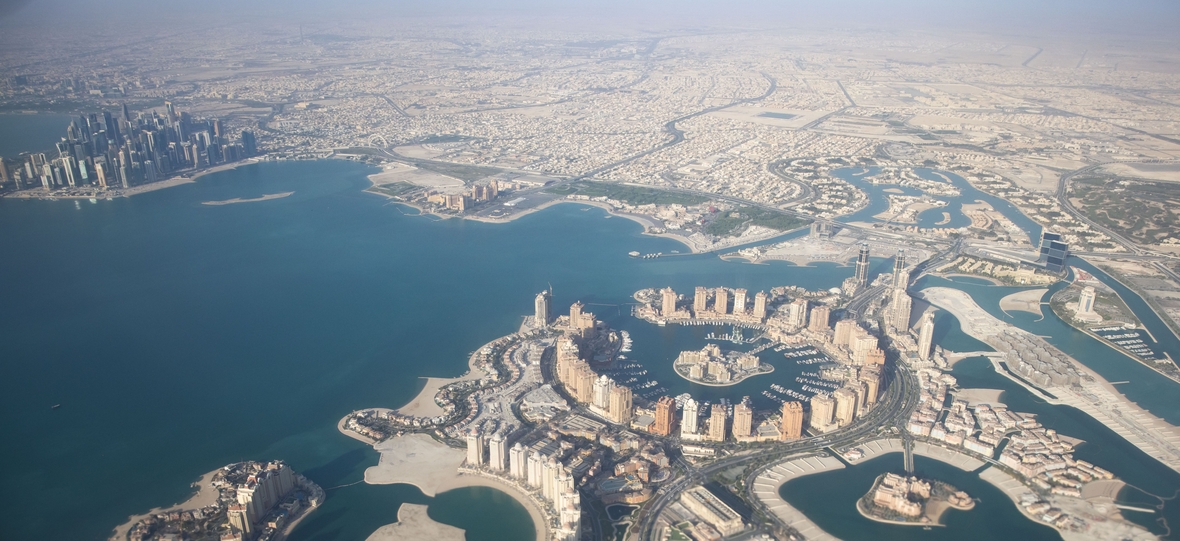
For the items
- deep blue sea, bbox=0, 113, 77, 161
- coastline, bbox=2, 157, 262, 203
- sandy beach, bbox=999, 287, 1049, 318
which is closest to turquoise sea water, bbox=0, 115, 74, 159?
deep blue sea, bbox=0, 113, 77, 161

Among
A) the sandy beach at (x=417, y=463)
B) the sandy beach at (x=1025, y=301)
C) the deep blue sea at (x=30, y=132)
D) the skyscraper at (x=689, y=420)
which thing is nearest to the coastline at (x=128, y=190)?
the deep blue sea at (x=30, y=132)

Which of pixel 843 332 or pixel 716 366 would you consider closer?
pixel 716 366

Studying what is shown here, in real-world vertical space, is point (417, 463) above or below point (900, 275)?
below

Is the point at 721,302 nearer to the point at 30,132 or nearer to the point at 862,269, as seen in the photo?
the point at 862,269

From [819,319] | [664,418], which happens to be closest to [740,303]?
[819,319]

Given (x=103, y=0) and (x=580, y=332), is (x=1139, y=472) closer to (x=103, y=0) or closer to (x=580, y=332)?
(x=580, y=332)

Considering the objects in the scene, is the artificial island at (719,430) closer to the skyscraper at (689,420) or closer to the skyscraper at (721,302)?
the skyscraper at (689,420)

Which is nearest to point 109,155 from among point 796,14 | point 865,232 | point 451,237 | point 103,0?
point 451,237

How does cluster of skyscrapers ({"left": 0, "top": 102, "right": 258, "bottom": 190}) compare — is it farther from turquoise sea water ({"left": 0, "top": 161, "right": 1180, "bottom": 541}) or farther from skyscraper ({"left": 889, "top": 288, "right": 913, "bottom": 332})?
skyscraper ({"left": 889, "top": 288, "right": 913, "bottom": 332})
